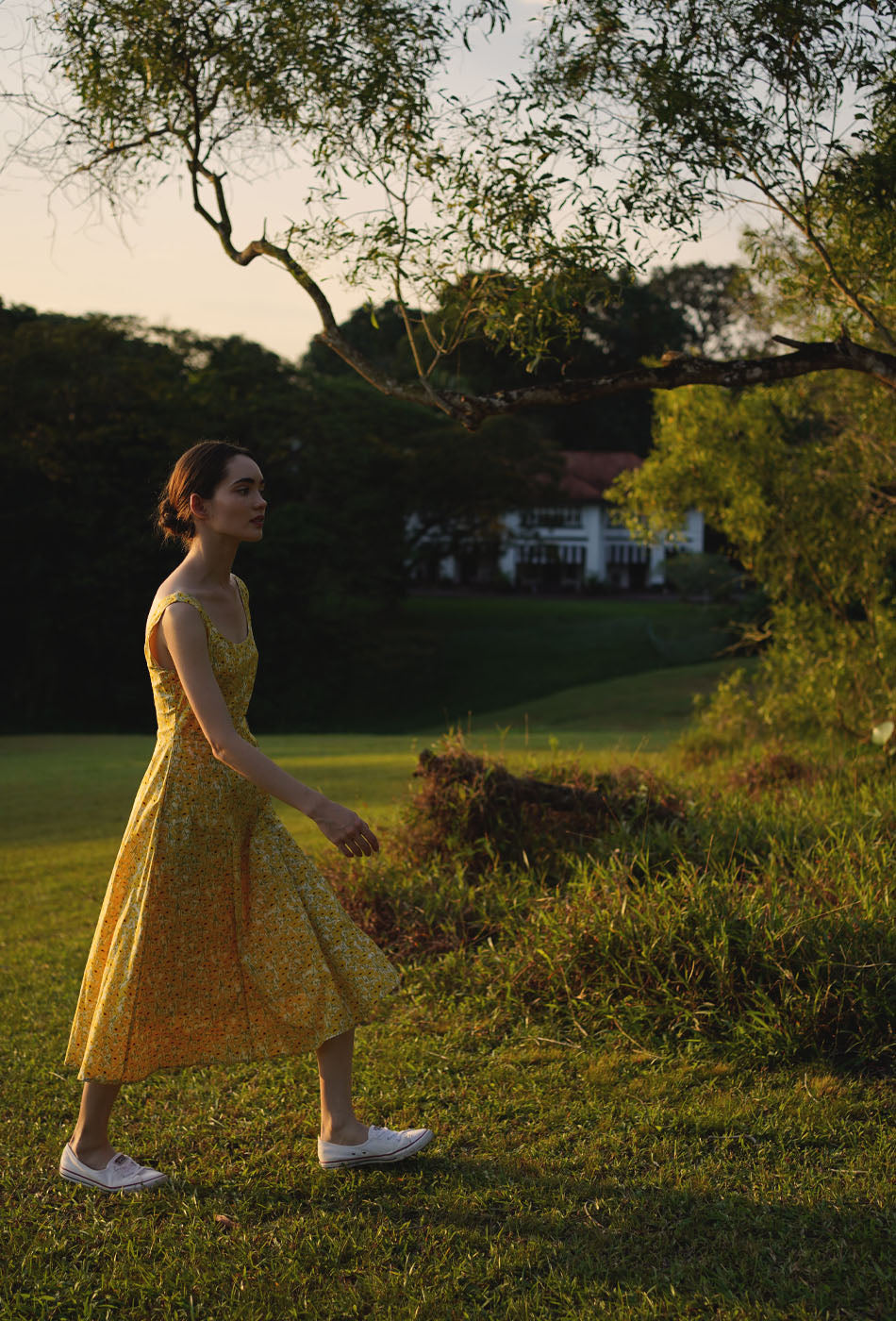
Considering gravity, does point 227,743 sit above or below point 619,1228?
above

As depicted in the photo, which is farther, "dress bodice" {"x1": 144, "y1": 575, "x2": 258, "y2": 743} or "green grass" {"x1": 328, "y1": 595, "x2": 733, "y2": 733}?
"green grass" {"x1": 328, "y1": 595, "x2": 733, "y2": 733}

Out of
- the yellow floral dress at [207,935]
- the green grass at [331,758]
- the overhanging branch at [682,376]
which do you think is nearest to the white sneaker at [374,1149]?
the yellow floral dress at [207,935]

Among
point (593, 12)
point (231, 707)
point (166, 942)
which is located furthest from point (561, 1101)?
point (593, 12)

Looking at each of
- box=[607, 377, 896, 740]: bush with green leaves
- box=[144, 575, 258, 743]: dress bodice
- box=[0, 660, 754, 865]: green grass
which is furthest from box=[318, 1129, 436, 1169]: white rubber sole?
box=[607, 377, 896, 740]: bush with green leaves

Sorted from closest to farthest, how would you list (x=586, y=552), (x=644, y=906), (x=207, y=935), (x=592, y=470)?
(x=207, y=935) → (x=644, y=906) → (x=592, y=470) → (x=586, y=552)

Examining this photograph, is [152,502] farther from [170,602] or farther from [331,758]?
[170,602]

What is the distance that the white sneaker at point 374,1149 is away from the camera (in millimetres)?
3707

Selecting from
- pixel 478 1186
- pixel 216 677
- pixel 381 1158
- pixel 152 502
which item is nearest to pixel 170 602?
pixel 216 677

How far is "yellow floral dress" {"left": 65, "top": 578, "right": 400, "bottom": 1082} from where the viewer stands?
3619 mm

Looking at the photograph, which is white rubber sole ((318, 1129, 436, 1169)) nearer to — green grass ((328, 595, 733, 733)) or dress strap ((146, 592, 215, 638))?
dress strap ((146, 592, 215, 638))

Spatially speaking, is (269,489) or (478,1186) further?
(269,489)

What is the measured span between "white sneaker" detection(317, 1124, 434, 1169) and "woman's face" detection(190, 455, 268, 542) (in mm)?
1918

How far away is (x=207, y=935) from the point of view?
3.70 m

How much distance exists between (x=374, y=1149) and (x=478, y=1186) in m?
0.35
